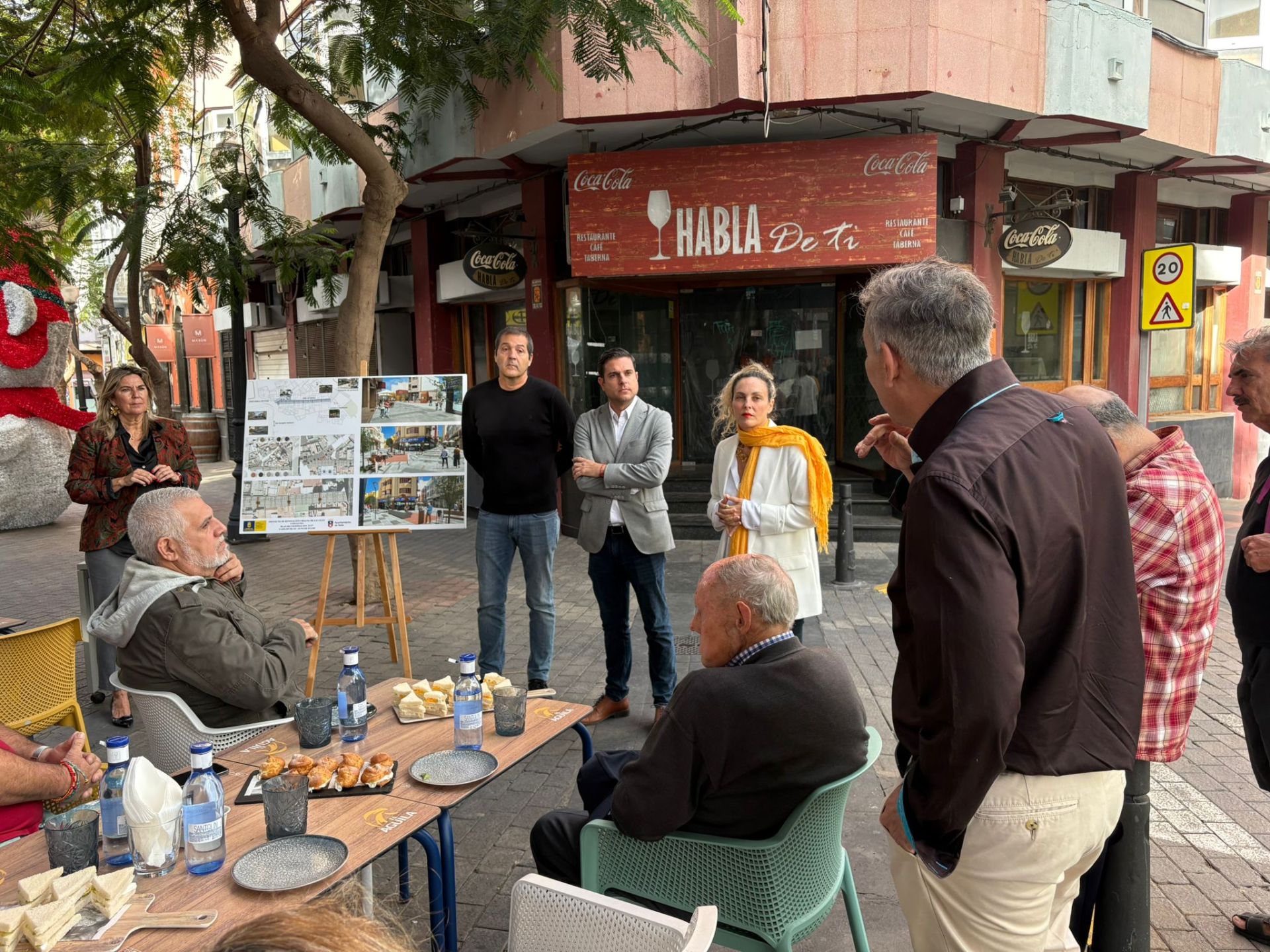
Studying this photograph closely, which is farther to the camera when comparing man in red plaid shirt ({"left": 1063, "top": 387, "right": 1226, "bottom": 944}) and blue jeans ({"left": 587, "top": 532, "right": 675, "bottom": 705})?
blue jeans ({"left": 587, "top": 532, "right": 675, "bottom": 705})

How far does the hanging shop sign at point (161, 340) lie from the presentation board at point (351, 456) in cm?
2025

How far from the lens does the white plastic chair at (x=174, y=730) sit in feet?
9.52

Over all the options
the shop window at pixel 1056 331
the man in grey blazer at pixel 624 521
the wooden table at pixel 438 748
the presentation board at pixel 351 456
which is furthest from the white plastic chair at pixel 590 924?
the shop window at pixel 1056 331

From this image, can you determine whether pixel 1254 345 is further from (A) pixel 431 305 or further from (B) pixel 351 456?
(A) pixel 431 305

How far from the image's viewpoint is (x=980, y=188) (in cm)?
980

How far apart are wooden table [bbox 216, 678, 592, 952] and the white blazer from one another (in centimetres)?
153

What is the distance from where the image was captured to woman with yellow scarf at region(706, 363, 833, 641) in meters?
4.39

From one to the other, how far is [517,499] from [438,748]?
7.48ft

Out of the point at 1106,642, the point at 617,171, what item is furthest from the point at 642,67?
the point at 1106,642

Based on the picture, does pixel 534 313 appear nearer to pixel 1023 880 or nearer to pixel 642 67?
pixel 642 67

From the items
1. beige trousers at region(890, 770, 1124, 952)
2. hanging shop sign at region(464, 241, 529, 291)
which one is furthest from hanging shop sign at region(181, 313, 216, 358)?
beige trousers at region(890, 770, 1124, 952)

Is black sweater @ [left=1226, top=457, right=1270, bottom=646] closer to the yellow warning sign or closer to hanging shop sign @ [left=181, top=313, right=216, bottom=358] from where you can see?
the yellow warning sign

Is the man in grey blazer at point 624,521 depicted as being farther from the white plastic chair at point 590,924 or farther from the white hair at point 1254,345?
the white plastic chair at point 590,924

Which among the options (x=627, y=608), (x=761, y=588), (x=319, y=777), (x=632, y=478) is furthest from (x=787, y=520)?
(x=319, y=777)
